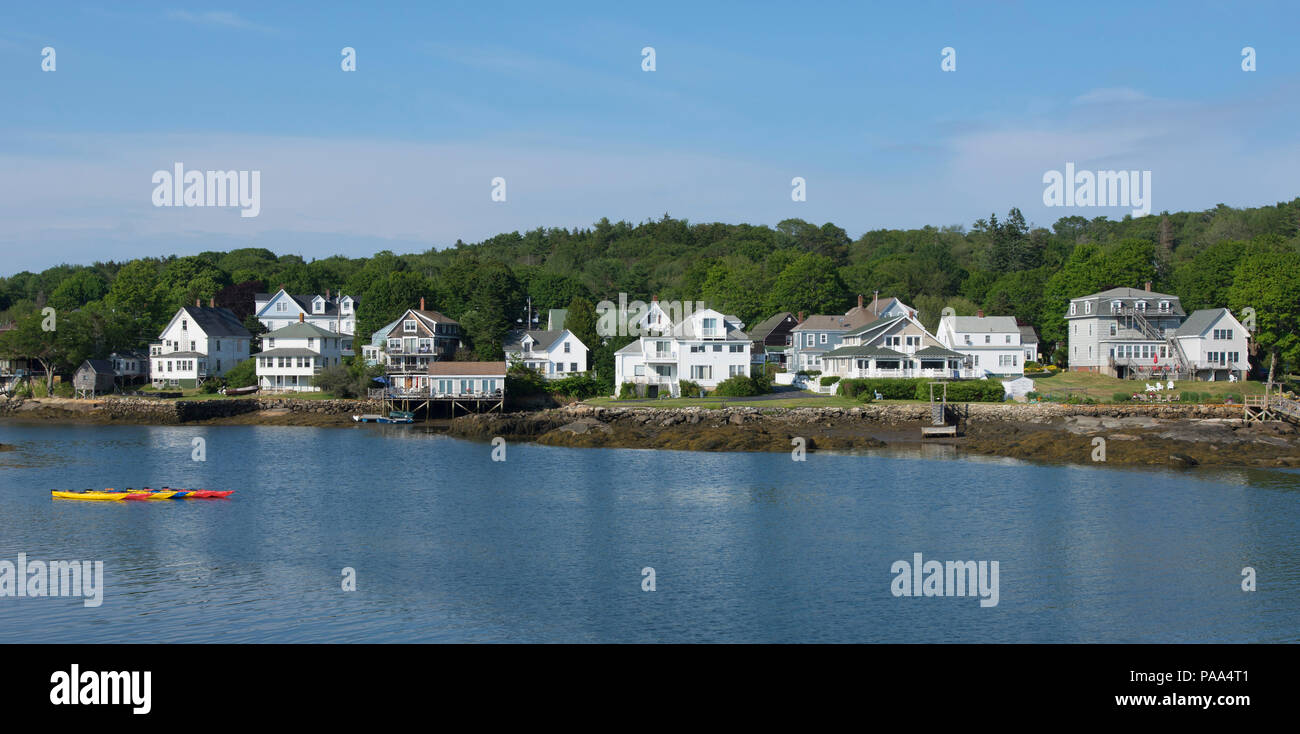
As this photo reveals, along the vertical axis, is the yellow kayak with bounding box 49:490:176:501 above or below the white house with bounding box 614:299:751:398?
below

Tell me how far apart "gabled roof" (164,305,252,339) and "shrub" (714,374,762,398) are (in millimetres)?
47124

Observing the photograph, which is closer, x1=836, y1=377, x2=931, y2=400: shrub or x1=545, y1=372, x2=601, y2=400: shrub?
x1=836, y1=377, x2=931, y2=400: shrub

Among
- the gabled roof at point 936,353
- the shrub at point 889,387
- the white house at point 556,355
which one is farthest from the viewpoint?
the white house at point 556,355

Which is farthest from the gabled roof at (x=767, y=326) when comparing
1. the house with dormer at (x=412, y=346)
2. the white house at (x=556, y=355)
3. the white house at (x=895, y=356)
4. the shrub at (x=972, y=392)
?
the house with dormer at (x=412, y=346)

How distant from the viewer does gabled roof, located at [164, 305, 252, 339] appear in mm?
87938

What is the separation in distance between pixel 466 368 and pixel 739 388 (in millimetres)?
20081

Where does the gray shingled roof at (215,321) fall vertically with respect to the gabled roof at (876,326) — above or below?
above

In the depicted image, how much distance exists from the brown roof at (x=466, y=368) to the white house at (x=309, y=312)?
91.2 feet

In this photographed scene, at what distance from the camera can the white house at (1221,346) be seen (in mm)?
73438

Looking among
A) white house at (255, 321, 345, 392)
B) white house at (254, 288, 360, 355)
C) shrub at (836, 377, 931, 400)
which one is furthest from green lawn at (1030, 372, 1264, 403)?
white house at (254, 288, 360, 355)

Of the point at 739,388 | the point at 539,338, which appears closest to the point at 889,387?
the point at 739,388

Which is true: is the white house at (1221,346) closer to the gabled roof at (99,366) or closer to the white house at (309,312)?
the white house at (309,312)

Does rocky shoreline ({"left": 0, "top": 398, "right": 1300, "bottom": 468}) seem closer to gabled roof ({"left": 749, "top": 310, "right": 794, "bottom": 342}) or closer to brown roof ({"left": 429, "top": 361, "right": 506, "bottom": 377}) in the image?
brown roof ({"left": 429, "top": 361, "right": 506, "bottom": 377})

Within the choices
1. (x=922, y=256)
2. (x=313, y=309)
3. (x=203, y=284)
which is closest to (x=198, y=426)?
(x=313, y=309)
